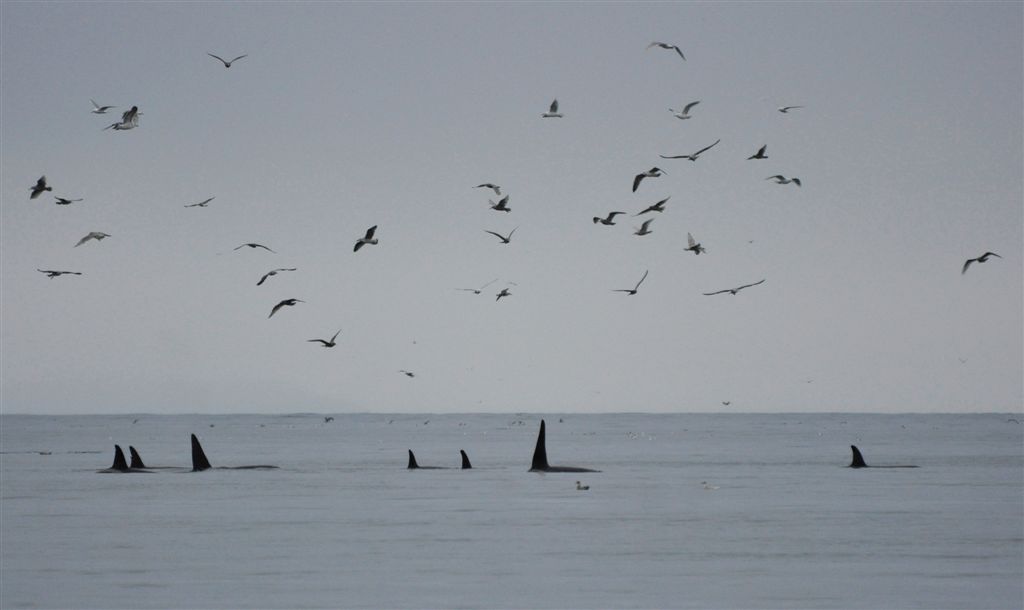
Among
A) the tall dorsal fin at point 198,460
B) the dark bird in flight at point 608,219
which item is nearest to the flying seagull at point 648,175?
the dark bird in flight at point 608,219

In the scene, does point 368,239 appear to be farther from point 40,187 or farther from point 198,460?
point 198,460

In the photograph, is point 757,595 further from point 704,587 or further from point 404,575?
point 404,575

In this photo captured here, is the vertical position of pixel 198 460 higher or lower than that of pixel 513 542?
higher

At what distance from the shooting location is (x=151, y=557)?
41969 mm

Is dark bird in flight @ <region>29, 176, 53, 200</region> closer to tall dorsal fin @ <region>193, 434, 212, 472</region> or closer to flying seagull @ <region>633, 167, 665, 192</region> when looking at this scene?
flying seagull @ <region>633, 167, 665, 192</region>

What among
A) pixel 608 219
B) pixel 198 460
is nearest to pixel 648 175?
pixel 608 219

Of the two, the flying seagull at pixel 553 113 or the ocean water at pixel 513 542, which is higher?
the flying seagull at pixel 553 113

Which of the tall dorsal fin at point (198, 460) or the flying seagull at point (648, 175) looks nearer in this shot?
the flying seagull at point (648, 175)

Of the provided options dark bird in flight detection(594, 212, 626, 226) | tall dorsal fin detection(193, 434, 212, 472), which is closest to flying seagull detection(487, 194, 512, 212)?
dark bird in flight detection(594, 212, 626, 226)

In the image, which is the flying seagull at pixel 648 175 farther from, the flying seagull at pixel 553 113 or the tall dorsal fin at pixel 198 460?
the tall dorsal fin at pixel 198 460

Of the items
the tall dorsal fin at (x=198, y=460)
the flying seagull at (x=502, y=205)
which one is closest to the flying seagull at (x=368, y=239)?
the flying seagull at (x=502, y=205)

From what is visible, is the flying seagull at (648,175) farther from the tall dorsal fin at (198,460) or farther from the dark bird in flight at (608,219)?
the tall dorsal fin at (198,460)

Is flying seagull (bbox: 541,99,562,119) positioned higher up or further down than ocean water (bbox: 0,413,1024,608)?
higher up

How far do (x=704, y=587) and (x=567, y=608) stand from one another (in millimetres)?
4551
